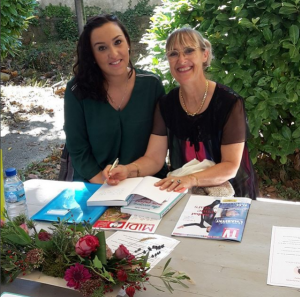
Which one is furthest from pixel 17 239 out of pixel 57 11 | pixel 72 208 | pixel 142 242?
pixel 57 11

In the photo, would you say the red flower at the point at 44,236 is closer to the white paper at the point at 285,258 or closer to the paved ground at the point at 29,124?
the white paper at the point at 285,258

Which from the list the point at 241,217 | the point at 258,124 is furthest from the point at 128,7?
the point at 241,217

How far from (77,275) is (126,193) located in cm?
71

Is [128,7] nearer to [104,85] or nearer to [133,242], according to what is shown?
[104,85]

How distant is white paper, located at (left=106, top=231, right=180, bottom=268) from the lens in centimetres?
155

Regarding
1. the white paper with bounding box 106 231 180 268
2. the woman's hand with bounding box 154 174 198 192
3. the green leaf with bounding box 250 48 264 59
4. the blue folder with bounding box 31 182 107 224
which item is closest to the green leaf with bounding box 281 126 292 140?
the green leaf with bounding box 250 48 264 59

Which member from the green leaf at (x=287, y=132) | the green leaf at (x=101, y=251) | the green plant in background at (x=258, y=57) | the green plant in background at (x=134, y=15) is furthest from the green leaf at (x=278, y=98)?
the green plant in background at (x=134, y=15)

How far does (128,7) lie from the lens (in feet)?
29.4

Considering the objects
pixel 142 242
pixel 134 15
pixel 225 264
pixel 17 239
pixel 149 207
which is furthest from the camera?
pixel 134 15

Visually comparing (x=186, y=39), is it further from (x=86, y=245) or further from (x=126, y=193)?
(x=86, y=245)

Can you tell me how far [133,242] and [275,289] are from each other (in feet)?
Answer: 1.77

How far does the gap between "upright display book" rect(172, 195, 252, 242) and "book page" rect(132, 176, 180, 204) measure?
10cm

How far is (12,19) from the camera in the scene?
4.93m

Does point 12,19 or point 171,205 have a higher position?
point 12,19
